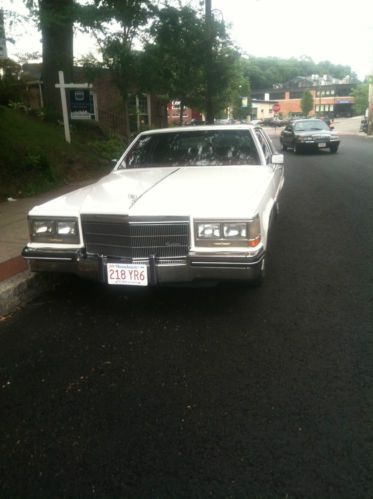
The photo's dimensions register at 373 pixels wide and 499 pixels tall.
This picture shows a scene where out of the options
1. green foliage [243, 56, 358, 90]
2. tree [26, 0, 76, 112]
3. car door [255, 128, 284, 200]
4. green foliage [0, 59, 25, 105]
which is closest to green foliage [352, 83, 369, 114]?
green foliage [243, 56, 358, 90]

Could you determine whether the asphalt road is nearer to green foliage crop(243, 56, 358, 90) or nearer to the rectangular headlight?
the rectangular headlight

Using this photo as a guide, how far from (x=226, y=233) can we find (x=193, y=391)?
125 centimetres

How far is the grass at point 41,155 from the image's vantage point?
30.0 ft

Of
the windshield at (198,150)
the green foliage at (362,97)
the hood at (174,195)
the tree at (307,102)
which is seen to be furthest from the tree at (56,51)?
the tree at (307,102)

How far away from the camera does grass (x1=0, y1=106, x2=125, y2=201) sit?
9.14m

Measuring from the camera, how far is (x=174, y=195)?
367 centimetres

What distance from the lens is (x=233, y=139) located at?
5172mm

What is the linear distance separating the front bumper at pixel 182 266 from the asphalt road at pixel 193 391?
Result: 1.35 feet

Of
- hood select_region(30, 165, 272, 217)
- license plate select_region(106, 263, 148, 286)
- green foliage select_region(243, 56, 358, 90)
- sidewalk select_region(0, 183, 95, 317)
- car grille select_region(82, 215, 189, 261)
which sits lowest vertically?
sidewalk select_region(0, 183, 95, 317)

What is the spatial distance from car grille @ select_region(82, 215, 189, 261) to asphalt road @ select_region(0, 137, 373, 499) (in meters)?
0.60

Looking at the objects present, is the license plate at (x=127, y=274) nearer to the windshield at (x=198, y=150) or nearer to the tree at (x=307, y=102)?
the windshield at (x=198, y=150)

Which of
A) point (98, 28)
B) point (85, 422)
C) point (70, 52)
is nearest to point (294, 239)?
point (85, 422)

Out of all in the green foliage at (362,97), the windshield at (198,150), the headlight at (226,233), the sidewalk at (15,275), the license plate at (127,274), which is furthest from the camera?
the green foliage at (362,97)

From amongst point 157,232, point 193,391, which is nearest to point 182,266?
point 157,232
